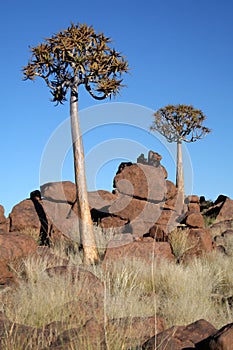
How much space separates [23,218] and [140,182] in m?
4.28

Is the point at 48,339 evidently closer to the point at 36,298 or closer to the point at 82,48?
the point at 36,298

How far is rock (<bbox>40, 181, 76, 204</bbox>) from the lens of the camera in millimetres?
16469

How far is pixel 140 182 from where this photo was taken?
56.7 ft

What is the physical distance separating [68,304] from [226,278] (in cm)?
538

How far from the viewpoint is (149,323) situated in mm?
5375

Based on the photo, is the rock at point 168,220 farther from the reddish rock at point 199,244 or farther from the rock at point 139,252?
the rock at point 139,252

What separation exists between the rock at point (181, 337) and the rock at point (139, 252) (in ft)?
19.6

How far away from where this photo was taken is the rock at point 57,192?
16.5 meters

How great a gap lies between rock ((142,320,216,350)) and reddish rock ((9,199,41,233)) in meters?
10.9

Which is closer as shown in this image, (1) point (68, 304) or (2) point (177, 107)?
(1) point (68, 304)

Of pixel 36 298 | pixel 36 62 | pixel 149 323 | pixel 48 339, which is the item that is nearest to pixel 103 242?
pixel 36 62

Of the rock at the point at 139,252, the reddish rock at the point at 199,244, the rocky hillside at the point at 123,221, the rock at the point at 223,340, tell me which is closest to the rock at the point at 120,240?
the rocky hillside at the point at 123,221

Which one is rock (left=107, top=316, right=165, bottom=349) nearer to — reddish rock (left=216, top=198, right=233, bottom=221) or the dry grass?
the dry grass

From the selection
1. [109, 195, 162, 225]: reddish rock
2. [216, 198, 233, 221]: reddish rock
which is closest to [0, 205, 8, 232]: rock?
[109, 195, 162, 225]: reddish rock
